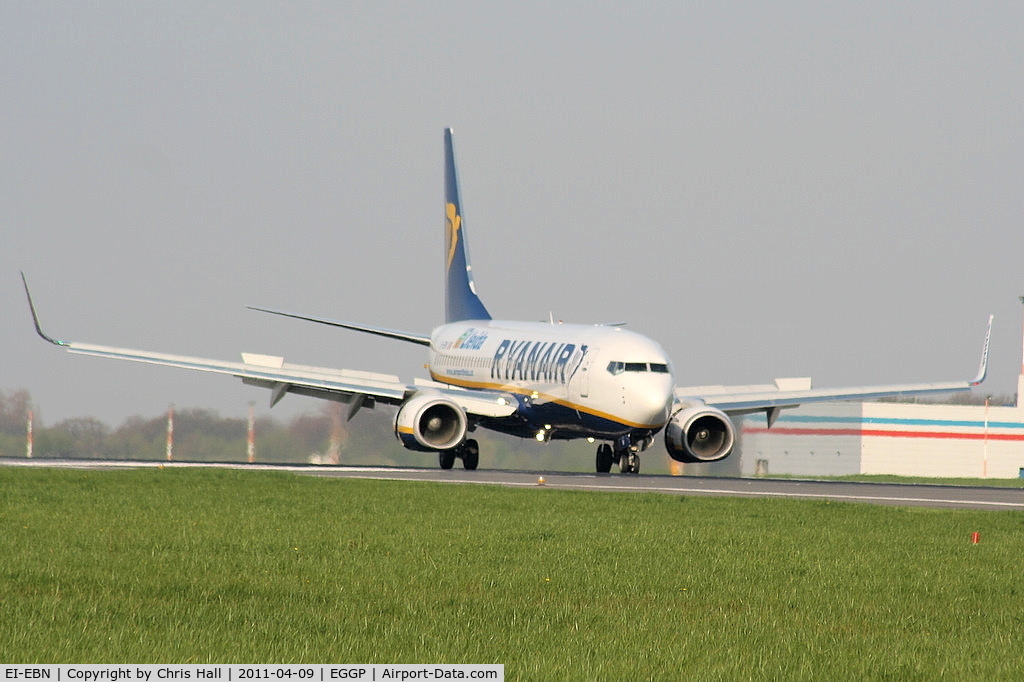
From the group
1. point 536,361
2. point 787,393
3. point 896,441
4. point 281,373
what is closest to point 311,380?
point 281,373

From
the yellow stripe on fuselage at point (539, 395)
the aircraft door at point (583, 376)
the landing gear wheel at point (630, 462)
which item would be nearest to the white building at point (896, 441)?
the yellow stripe on fuselage at point (539, 395)

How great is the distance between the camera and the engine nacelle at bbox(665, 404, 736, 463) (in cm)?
4081

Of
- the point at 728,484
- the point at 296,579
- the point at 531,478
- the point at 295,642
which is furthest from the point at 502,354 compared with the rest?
the point at 295,642

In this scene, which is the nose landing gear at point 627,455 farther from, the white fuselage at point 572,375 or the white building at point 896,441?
the white building at point 896,441

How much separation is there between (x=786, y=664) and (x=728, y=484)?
24420 millimetres

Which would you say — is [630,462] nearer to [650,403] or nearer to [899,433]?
[650,403]

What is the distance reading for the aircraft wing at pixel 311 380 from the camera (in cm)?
4297

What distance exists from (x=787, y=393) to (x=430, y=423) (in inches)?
438

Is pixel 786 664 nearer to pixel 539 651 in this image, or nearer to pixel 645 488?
pixel 539 651

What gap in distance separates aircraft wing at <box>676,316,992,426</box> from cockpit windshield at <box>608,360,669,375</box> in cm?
536

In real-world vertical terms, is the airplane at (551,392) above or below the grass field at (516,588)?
above

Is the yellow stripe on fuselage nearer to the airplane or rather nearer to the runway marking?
the airplane

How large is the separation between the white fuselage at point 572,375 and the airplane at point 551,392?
0.04m

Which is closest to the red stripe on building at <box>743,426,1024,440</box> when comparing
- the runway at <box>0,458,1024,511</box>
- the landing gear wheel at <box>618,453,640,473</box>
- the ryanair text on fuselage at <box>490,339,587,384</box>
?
the ryanair text on fuselage at <box>490,339,587,384</box>
